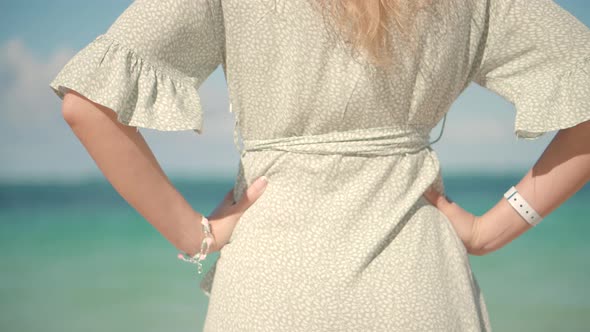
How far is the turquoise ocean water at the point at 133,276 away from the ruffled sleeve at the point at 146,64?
389cm

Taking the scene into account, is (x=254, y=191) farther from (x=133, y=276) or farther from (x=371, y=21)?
(x=133, y=276)

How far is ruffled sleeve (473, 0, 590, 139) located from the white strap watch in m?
0.13

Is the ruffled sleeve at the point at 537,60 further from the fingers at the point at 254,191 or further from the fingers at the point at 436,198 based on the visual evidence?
the fingers at the point at 254,191

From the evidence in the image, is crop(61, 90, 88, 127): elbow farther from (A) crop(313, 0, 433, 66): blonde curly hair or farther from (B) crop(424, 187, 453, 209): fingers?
(B) crop(424, 187, 453, 209): fingers

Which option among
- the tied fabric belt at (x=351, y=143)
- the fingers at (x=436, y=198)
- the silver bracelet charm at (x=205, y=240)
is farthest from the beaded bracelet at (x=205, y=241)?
the fingers at (x=436, y=198)

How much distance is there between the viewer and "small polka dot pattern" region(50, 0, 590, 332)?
831 mm

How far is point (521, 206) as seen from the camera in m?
1.05

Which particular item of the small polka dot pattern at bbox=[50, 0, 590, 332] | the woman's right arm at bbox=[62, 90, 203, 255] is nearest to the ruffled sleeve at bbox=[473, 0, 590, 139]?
the small polka dot pattern at bbox=[50, 0, 590, 332]

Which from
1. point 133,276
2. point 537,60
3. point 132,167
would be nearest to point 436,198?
point 537,60

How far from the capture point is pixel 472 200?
44.6ft

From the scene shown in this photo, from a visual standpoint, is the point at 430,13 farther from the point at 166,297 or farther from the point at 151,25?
the point at 166,297

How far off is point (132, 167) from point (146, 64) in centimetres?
13

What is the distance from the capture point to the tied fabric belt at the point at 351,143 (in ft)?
2.86

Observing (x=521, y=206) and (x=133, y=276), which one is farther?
(x=133, y=276)
